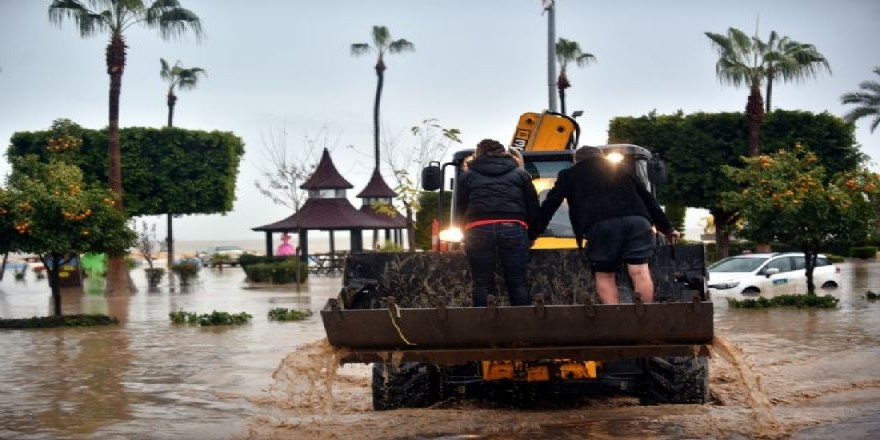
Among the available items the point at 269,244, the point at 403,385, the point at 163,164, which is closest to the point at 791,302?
the point at 403,385

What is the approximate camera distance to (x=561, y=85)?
63.1m

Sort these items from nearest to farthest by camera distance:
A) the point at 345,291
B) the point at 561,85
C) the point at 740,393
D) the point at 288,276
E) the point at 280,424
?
the point at 345,291
the point at 280,424
the point at 740,393
the point at 288,276
the point at 561,85

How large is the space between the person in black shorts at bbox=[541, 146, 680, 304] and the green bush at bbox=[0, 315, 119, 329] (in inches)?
632

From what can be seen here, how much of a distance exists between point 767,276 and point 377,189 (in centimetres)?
3393

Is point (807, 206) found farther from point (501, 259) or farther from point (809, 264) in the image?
point (501, 259)

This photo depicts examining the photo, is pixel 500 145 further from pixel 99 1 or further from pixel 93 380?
pixel 99 1

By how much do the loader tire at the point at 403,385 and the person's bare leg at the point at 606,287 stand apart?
1.48 meters

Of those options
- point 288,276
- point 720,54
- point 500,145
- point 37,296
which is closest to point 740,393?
point 500,145

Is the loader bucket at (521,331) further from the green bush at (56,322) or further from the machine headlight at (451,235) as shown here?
the green bush at (56,322)

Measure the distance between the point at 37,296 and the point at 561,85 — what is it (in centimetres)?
3327

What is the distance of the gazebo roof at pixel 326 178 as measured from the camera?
54906 millimetres

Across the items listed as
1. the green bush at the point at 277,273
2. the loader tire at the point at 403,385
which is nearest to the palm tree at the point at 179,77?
the green bush at the point at 277,273

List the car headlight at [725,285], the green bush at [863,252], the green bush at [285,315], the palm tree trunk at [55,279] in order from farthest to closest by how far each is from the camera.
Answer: the green bush at [863,252], the car headlight at [725,285], the palm tree trunk at [55,279], the green bush at [285,315]

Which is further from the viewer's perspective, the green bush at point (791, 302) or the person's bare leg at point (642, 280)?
the green bush at point (791, 302)
